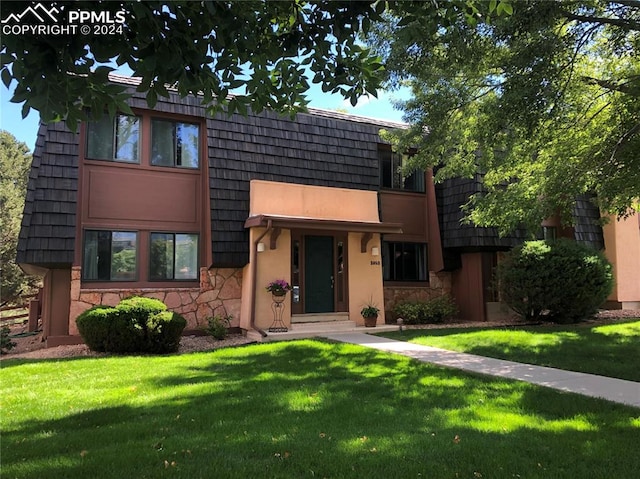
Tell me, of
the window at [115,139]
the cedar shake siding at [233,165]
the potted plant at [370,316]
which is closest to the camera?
the cedar shake siding at [233,165]

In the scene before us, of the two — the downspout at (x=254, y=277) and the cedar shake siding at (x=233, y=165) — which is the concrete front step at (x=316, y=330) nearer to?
the downspout at (x=254, y=277)

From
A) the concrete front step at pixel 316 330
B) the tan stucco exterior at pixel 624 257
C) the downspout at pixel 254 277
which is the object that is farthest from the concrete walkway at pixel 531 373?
the tan stucco exterior at pixel 624 257

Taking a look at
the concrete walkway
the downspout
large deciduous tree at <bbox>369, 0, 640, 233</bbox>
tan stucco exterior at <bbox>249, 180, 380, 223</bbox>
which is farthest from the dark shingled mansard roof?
the concrete walkway

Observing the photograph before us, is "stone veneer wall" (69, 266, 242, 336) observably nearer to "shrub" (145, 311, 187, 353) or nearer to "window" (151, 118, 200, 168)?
"shrub" (145, 311, 187, 353)

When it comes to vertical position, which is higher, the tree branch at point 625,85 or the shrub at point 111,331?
the tree branch at point 625,85

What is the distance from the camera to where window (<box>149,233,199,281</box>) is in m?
12.0

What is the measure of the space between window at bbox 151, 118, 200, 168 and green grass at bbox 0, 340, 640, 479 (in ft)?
21.5

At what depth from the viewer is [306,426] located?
448 cm

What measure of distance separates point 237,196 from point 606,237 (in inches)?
514

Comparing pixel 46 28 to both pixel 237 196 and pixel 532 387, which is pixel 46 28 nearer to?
pixel 532 387

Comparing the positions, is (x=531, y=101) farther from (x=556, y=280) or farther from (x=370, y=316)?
(x=370, y=316)

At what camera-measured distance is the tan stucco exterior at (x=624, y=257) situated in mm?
16375

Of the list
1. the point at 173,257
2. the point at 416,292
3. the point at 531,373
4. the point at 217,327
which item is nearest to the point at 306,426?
the point at 531,373

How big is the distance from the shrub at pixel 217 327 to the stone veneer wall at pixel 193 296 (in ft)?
1.03
